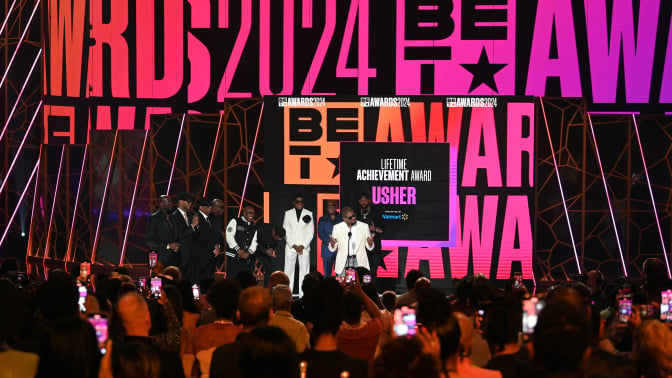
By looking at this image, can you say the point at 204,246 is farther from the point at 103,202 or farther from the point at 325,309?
the point at 325,309

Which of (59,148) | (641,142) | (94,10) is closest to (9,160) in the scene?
(59,148)

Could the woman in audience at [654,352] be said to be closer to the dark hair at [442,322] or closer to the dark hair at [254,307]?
the dark hair at [442,322]

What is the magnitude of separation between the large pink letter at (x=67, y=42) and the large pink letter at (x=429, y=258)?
8581 millimetres

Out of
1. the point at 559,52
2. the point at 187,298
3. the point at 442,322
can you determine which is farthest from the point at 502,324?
the point at 559,52

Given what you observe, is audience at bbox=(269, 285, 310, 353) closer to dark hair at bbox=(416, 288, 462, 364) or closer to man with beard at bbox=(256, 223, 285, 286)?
dark hair at bbox=(416, 288, 462, 364)

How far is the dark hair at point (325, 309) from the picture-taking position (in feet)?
15.8

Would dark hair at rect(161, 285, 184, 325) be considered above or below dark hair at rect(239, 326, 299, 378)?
below

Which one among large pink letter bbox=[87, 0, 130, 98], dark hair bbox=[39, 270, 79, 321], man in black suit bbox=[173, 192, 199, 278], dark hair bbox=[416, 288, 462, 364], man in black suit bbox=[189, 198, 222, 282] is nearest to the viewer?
dark hair bbox=[416, 288, 462, 364]

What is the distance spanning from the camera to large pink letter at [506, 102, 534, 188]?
16781mm

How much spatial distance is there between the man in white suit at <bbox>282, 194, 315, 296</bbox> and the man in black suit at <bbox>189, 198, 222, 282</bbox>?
1162mm

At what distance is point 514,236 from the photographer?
664 inches

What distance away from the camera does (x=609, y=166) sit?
55.5 ft

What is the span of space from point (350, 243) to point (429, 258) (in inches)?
61.1

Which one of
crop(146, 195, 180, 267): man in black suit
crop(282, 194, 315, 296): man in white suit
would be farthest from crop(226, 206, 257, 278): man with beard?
crop(146, 195, 180, 267): man in black suit
